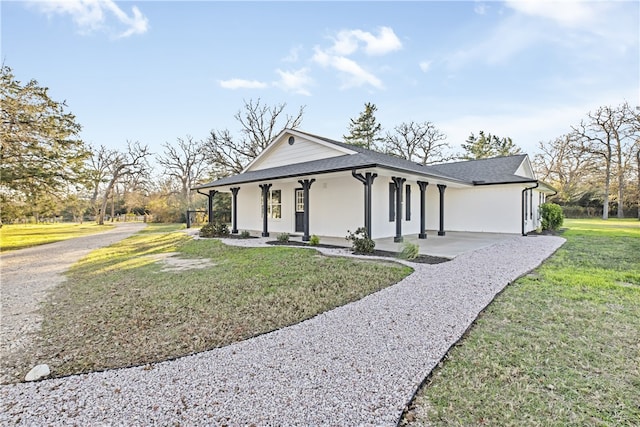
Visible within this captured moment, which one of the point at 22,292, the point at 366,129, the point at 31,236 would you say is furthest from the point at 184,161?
the point at 22,292

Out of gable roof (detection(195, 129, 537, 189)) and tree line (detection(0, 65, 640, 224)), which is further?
tree line (detection(0, 65, 640, 224))

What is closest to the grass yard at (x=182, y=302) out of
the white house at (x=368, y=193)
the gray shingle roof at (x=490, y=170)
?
the white house at (x=368, y=193)

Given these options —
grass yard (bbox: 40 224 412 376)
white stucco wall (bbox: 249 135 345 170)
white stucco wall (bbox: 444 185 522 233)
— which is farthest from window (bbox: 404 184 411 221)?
grass yard (bbox: 40 224 412 376)

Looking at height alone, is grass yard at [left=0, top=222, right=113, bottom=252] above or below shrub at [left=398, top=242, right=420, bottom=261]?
below

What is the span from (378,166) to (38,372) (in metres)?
7.84

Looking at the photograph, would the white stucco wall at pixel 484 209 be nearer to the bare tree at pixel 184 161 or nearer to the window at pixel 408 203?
the window at pixel 408 203

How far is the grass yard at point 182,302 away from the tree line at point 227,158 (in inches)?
358

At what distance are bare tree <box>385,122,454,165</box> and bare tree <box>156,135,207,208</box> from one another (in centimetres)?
2213

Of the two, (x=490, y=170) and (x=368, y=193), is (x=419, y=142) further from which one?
(x=368, y=193)

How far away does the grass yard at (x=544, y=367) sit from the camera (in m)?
2.14

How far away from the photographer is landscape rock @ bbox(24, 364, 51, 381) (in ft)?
9.05

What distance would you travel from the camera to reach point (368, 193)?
9.38 m

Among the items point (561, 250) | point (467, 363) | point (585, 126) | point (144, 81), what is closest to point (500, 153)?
point (585, 126)

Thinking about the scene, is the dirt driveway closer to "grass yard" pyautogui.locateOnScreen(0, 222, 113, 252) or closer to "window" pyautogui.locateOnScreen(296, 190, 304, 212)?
"grass yard" pyautogui.locateOnScreen(0, 222, 113, 252)
